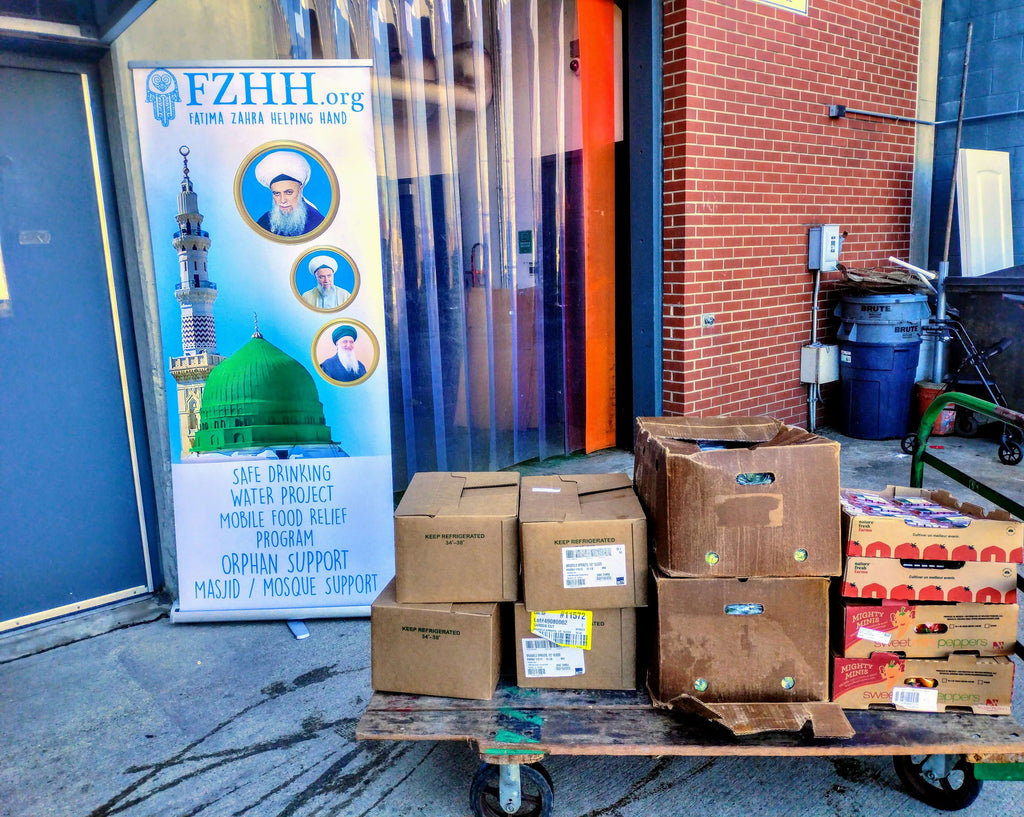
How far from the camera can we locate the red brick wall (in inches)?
198

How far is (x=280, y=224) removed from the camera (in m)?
3.22

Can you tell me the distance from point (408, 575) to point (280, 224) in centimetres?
170

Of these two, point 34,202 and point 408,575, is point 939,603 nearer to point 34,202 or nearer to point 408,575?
point 408,575

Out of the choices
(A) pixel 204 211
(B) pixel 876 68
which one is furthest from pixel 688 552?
(B) pixel 876 68

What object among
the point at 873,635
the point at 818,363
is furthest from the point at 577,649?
the point at 818,363

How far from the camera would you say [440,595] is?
7.46 feet

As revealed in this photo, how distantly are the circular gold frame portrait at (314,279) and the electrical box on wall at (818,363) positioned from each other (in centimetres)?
403

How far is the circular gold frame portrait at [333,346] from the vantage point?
10.8 feet

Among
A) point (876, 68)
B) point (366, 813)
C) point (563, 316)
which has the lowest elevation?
point (366, 813)

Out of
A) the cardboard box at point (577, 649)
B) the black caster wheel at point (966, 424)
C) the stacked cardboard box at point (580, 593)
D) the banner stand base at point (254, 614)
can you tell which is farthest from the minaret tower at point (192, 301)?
the black caster wheel at point (966, 424)

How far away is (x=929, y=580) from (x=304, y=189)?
2.66m

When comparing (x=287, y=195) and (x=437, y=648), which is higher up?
(x=287, y=195)

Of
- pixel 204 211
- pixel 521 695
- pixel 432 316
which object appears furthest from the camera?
pixel 432 316

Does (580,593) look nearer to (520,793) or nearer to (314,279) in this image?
(520,793)
